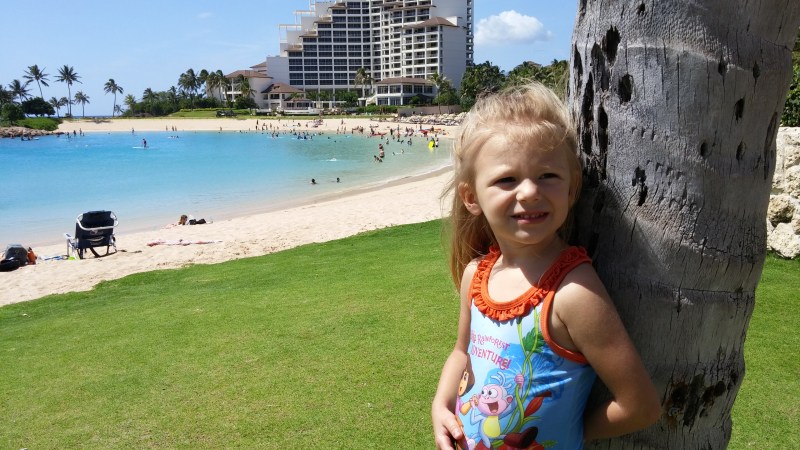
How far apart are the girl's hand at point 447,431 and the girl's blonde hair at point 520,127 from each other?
0.55 metres

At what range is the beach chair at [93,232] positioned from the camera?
13406 mm

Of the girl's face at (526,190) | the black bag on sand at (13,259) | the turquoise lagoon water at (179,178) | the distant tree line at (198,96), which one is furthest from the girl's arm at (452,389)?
the distant tree line at (198,96)

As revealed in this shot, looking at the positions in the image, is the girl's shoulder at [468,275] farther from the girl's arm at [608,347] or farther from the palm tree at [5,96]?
the palm tree at [5,96]

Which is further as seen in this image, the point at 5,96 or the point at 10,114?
the point at 5,96

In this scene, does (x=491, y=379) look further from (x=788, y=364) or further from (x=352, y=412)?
(x=788, y=364)

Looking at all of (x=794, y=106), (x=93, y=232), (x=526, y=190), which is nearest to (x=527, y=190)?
(x=526, y=190)

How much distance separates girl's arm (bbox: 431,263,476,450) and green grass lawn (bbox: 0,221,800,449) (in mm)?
1516

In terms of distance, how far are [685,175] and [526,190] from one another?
323 millimetres

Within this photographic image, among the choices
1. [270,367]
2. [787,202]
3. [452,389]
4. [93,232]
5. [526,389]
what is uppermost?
[526,389]

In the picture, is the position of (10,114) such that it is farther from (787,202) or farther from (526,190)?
(526,190)

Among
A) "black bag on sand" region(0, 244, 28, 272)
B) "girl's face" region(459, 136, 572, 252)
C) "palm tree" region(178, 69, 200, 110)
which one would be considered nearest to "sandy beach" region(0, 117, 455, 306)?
"black bag on sand" region(0, 244, 28, 272)

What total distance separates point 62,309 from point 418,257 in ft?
14.4

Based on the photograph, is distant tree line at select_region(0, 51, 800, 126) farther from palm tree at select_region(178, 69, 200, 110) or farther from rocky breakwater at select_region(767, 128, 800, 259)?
rocky breakwater at select_region(767, 128, 800, 259)

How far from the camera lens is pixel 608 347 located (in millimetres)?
1286
